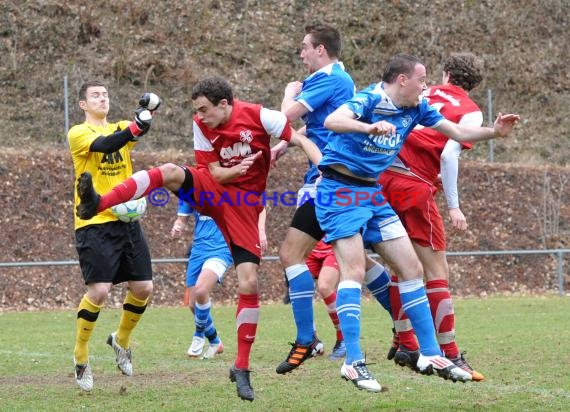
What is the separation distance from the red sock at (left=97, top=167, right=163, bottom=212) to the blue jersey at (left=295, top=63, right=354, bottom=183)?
1375 mm

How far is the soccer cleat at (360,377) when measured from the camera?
6332mm

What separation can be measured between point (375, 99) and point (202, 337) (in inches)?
162

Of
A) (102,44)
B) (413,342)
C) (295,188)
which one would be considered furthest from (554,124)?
(413,342)

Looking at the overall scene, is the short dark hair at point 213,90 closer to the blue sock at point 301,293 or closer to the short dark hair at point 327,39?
the short dark hair at point 327,39

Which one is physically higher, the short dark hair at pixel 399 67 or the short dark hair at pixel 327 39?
the short dark hair at pixel 399 67

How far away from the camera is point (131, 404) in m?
6.90

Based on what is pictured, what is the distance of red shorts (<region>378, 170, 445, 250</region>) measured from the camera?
297 inches

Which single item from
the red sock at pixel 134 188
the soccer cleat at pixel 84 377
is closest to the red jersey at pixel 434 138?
the red sock at pixel 134 188

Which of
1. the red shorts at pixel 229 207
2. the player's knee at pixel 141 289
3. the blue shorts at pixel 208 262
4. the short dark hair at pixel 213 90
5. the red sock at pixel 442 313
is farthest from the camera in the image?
the blue shorts at pixel 208 262

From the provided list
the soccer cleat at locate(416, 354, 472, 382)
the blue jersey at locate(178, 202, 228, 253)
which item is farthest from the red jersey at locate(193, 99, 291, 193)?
the blue jersey at locate(178, 202, 228, 253)

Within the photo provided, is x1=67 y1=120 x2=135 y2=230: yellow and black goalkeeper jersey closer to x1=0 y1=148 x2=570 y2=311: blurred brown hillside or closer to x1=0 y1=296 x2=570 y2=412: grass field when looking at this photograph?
x1=0 y1=296 x2=570 y2=412: grass field

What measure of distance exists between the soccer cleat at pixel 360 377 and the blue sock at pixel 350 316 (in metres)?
0.04

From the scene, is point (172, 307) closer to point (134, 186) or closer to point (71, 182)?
point (71, 182)

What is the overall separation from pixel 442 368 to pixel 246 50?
62.2ft
